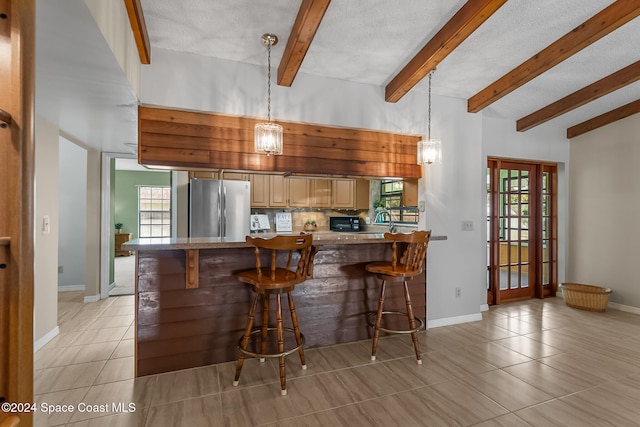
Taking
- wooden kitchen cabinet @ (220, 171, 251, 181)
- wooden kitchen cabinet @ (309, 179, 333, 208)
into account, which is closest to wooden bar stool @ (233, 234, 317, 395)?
wooden kitchen cabinet @ (220, 171, 251, 181)

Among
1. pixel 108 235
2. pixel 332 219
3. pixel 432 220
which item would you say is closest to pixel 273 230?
pixel 332 219

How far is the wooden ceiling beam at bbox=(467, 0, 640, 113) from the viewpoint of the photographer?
243 centimetres

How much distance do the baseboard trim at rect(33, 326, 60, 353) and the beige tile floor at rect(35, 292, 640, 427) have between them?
0.17ft

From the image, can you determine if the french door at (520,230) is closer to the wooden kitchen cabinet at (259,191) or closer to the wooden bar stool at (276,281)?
the wooden bar stool at (276,281)

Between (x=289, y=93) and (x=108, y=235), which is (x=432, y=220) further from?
(x=108, y=235)

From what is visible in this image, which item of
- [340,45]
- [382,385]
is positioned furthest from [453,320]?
[340,45]

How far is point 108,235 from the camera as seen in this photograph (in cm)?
453

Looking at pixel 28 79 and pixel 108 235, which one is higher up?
pixel 28 79

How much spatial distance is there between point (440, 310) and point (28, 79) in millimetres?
3805

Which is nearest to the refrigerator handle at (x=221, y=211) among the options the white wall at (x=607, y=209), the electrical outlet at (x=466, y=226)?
the electrical outlet at (x=466, y=226)

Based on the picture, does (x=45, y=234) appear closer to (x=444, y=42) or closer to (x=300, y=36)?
(x=300, y=36)

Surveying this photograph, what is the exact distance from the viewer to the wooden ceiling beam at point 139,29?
82.3 inches

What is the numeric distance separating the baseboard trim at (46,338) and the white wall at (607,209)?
22.1 feet

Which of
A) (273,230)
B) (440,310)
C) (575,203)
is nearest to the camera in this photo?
(440,310)
